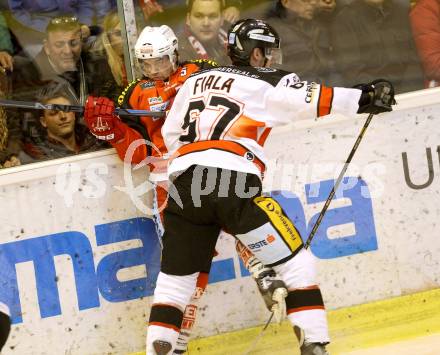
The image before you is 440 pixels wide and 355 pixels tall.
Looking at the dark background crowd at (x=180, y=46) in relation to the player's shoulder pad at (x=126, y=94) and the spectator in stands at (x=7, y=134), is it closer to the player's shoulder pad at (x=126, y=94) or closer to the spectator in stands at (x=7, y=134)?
the spectator in stands at (x=7, y=134)

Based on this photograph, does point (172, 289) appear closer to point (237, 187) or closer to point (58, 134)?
point (237, 187)

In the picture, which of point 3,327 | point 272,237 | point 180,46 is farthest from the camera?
point 180,46

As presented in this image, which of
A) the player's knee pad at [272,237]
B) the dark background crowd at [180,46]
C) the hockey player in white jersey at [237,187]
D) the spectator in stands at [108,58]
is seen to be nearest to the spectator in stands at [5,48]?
the dark background crowd at [180,46]

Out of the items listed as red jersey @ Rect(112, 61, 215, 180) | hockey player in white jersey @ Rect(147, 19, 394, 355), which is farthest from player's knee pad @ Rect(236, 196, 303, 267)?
red jersey @ Rect(112, 61, 215, 180)

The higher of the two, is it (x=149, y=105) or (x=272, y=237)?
(x=149, y=105)

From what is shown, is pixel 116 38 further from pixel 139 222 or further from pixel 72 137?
pixel 139 222

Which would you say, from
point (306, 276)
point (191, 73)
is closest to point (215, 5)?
point (191, 73)

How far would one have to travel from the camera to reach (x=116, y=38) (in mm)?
3830

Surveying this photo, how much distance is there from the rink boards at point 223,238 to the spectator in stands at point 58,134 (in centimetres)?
7

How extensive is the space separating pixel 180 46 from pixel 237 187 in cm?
104

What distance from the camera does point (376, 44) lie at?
4.11 meters

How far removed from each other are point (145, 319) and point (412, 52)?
1815mm

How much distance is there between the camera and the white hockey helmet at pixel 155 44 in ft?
11.8

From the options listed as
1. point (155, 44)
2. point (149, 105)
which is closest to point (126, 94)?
point (149, 105)
